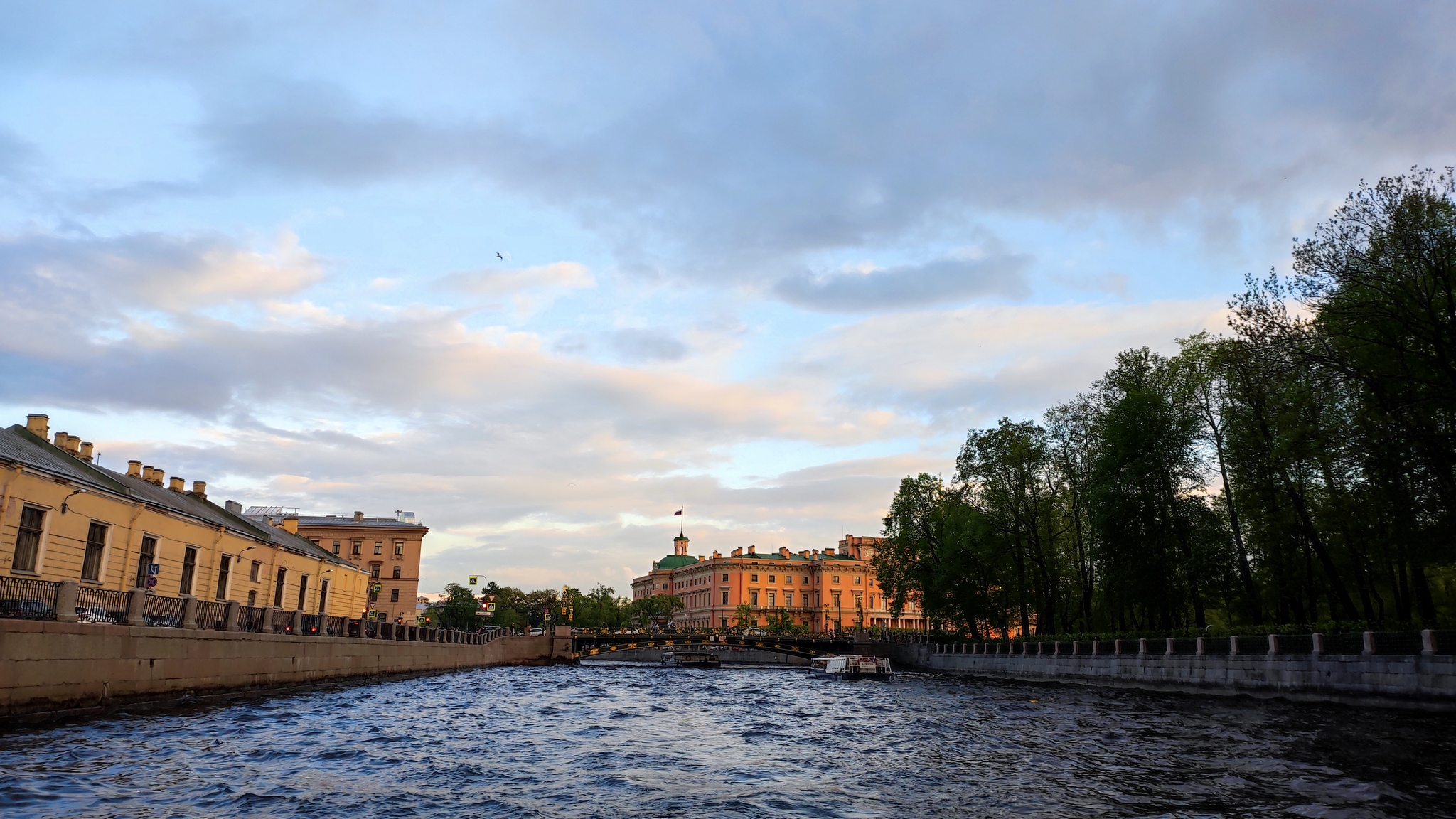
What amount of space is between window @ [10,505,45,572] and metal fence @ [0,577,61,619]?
31.2 feet

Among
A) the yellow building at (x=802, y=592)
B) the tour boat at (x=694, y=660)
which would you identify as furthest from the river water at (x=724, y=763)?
the yellow building at (x=802, y=592)

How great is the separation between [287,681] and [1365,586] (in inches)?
1892

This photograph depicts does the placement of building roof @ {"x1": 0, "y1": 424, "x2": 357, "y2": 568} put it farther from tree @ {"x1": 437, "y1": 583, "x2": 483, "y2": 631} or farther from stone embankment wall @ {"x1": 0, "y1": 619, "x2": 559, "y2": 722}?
tree @ {"x1": 437, "y1": 583, "x2": 483, "y2": 631}

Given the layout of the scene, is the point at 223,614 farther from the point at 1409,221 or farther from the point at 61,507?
the point at 1409,221

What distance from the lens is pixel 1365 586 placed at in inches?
1718

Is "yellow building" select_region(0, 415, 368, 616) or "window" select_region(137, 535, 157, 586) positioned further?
"window" select_region(137, 535, 157, 586)

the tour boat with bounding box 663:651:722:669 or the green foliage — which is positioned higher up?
the green foliage

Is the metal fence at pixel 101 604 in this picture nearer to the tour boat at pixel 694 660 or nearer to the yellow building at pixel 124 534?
the yellow building at pixel 124 534

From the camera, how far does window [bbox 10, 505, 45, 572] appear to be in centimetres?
2898

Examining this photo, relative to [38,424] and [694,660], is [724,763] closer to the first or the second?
[38,424]

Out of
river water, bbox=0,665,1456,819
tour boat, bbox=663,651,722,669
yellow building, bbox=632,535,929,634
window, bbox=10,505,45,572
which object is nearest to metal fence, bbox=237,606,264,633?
river water, bbox=0,665,1456,819

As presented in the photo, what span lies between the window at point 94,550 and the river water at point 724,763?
8.86 m

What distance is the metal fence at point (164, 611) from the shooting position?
84.5 ft

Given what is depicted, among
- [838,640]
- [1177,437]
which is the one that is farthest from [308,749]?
[838,640]
